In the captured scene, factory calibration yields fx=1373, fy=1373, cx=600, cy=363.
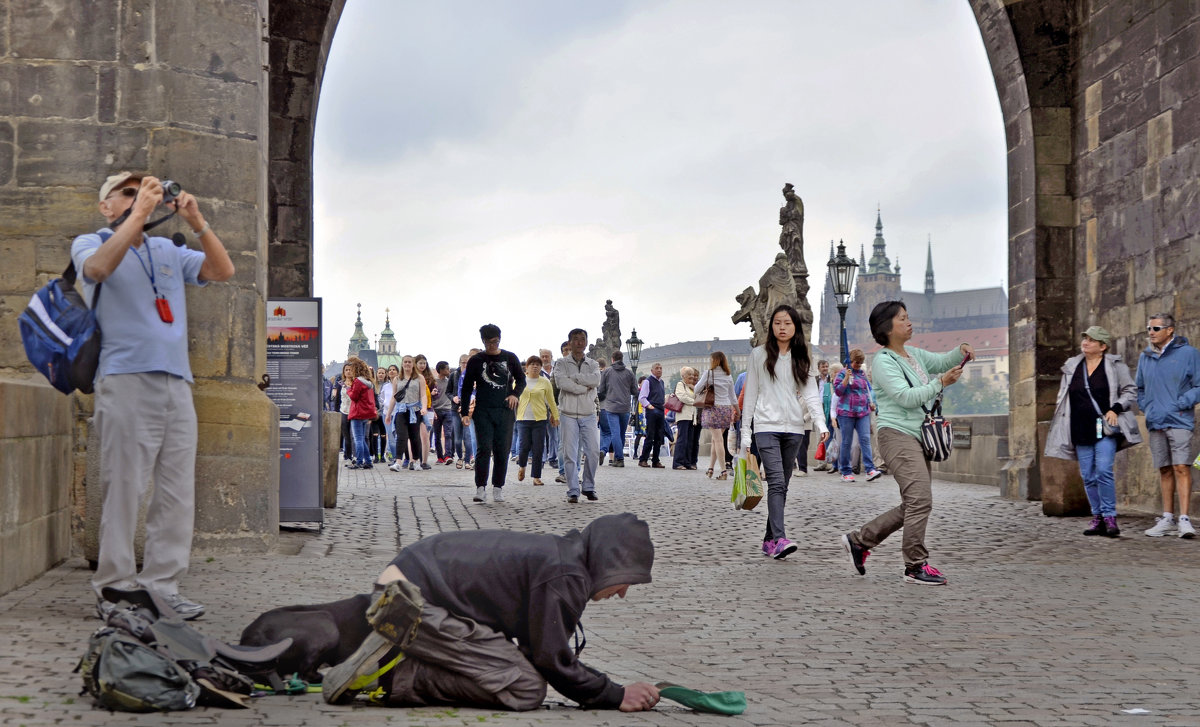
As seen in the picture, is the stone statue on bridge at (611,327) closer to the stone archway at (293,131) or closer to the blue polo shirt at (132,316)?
the stone archway at (293,131)

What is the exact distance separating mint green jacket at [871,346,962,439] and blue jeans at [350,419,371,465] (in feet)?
47.6

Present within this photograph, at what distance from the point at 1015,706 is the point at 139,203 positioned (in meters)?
3.56

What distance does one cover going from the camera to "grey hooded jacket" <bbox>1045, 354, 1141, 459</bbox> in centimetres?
1055

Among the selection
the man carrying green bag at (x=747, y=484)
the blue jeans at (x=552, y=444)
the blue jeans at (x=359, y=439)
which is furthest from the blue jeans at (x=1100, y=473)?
the blue jeans at (x=359, y=439)

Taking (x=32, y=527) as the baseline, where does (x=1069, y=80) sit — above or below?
above

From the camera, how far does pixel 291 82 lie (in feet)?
45.2

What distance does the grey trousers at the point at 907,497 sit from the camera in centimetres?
780

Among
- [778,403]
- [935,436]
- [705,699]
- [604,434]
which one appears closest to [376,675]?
[705,699]

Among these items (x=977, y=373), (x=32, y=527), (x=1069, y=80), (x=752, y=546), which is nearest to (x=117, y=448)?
(x=32, y=527)

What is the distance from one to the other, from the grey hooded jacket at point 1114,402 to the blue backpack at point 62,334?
795 cm

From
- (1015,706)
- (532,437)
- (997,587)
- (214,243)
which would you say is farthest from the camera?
A: (532,437)

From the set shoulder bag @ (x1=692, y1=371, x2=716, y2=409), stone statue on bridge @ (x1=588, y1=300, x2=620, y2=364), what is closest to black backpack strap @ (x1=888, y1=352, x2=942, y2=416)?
shoulder bag @ (x1=692, y1=371, x2=716, y2=409)

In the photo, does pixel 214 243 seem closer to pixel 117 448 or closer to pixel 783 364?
pixel 117 448

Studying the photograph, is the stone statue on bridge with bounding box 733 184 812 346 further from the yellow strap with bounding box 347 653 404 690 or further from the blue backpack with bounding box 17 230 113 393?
the yellow strap with bounding box 347 653 404 690
